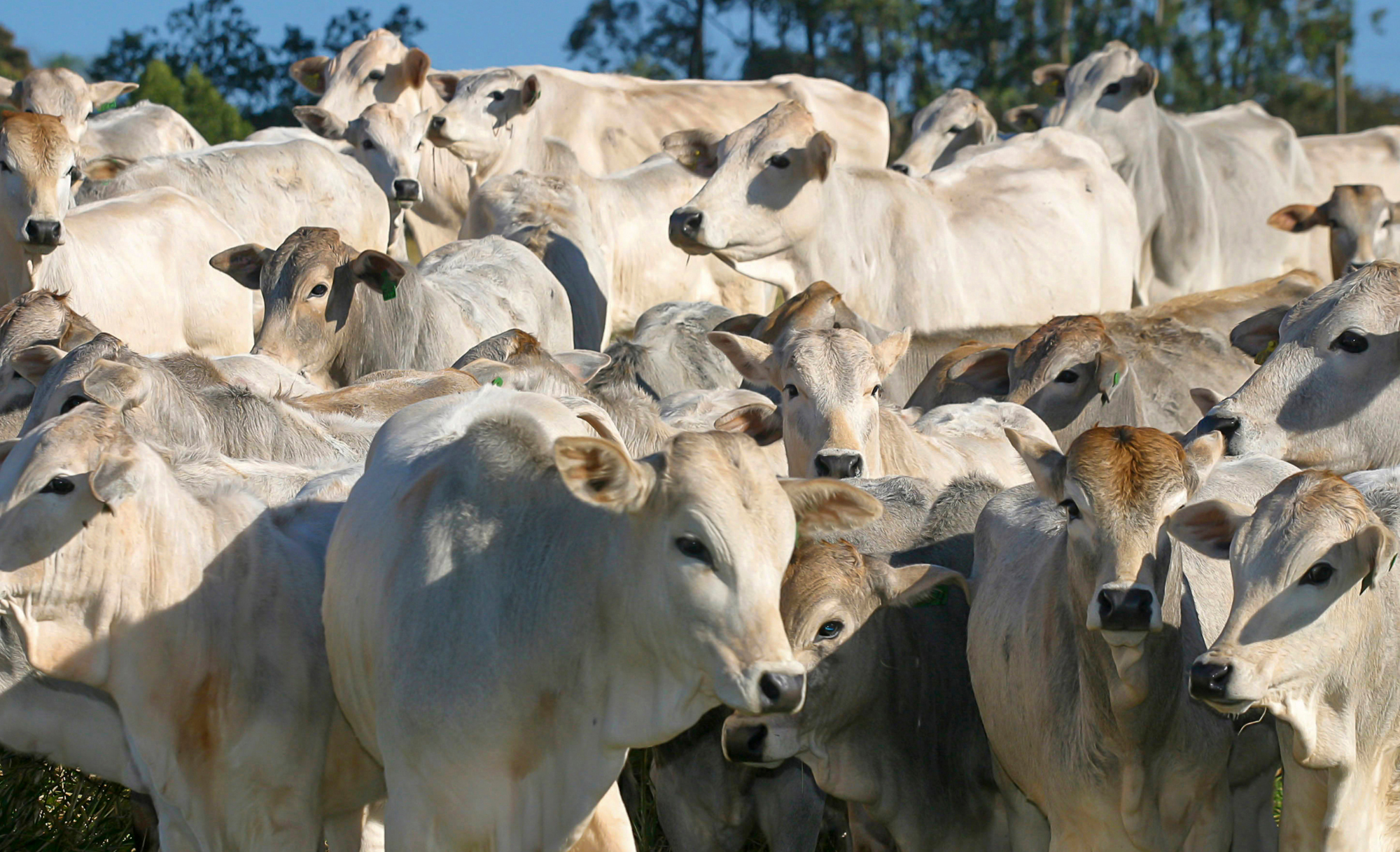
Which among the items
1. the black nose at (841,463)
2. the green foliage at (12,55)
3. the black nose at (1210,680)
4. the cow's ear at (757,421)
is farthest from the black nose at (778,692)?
the green foliage at (12,55)

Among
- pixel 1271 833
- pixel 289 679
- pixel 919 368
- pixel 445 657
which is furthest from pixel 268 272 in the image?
pixel 1271 833

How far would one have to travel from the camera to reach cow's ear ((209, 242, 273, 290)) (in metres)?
9.20

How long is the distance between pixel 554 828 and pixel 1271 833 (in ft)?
8.08

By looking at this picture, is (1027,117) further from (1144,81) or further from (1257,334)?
(1257,334)

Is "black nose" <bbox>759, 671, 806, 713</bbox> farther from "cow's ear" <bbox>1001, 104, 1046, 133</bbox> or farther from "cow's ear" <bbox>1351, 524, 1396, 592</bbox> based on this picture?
"cow's ear" <bbox>1001, 104, 1046, 133</bbox>

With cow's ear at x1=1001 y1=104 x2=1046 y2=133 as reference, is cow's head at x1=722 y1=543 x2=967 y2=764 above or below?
above

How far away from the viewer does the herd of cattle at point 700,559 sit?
15.0 ft

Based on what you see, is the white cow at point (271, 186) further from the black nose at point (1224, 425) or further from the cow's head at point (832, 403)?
the black nose at point (1224, 425)

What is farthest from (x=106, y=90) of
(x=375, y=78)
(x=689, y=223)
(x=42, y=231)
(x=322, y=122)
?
(x=689, y=223)

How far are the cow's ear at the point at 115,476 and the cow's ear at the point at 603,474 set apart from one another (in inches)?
54.1

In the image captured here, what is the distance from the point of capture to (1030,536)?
18.9ft

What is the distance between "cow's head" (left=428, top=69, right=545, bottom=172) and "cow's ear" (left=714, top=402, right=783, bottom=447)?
6.46m

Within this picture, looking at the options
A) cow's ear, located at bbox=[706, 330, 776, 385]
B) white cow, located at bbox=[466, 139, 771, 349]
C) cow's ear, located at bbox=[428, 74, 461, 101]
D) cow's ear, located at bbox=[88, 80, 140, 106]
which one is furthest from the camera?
cow's ear, located at bbox=[428, 74, 461, 101]

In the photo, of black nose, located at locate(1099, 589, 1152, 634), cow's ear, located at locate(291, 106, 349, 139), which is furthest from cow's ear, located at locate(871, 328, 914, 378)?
cow's ear, located at locate(291, 106, 349, 139)
